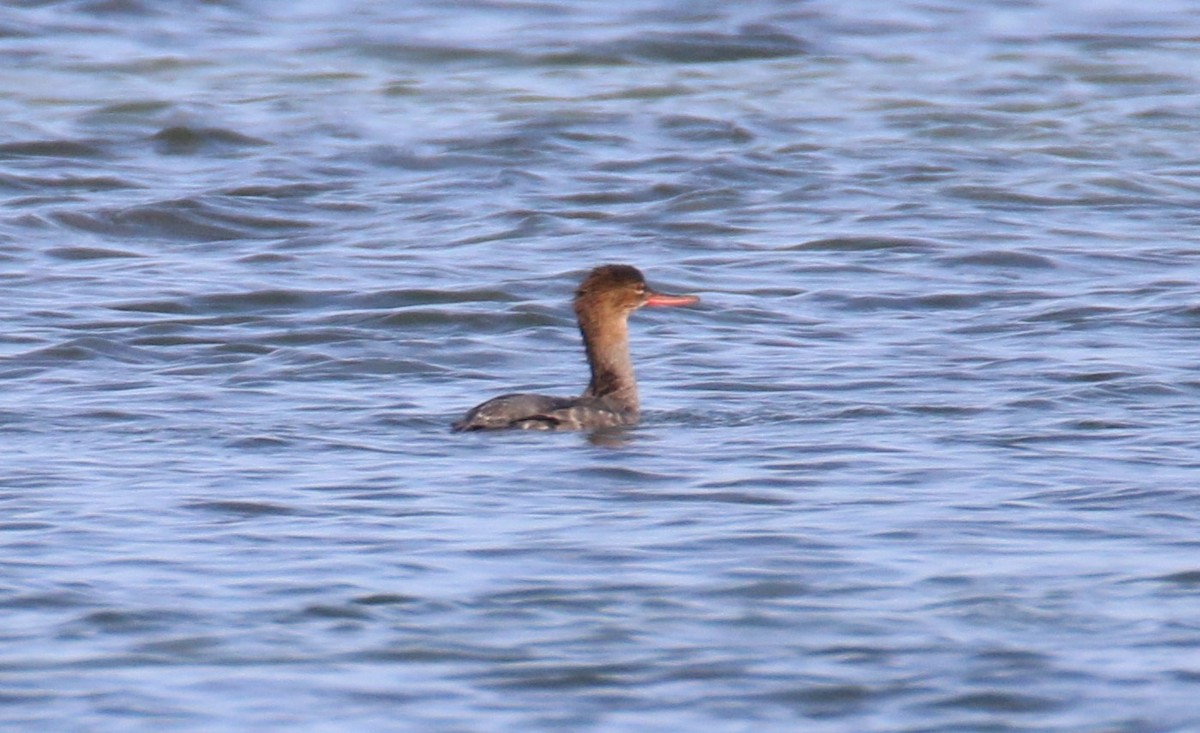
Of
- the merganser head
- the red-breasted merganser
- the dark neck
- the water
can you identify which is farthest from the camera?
the merganser head

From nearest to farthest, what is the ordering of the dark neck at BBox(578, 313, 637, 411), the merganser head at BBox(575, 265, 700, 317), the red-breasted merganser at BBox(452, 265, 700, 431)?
1. the red-breasted merganser at BBox(452, 265, 700, 431)
2. the dark neck at BBox(578, 313, 637, 411)
3. the merganser head at BBox(575, 265, 700, 317)

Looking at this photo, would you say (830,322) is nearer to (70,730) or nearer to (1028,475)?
(1028,475)

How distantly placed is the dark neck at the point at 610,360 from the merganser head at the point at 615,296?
53 millimetres

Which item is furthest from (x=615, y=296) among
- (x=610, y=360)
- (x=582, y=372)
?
(x=582, y=372)

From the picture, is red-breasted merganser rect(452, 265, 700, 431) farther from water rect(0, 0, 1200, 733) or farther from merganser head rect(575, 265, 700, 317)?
water rect(0, 0, 1200, 733)

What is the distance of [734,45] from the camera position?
78.7 feet

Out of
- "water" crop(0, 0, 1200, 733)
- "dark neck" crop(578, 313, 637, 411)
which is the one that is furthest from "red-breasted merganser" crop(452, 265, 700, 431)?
"water" crop(0, 0, 1200, 733)

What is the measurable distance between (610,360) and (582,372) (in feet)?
5.18

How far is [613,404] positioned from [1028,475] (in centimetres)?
222

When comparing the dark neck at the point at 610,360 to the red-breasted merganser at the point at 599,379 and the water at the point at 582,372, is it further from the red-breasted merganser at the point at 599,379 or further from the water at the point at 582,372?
the water at the point at 582,372

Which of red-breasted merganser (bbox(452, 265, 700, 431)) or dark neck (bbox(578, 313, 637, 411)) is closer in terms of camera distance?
red-breasted merganser (bbox(452, 265, 700, 431))

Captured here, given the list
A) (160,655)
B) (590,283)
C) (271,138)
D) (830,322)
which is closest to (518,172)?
(271,138)

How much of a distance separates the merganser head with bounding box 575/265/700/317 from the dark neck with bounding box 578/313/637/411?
53 mm

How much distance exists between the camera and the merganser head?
37.5 feet
